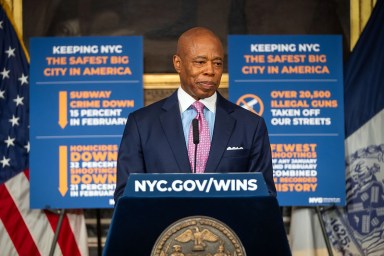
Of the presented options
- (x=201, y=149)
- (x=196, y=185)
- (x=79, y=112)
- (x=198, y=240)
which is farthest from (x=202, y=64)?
(x=79, y=112)

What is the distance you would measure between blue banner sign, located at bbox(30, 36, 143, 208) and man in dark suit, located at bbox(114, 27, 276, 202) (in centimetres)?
256

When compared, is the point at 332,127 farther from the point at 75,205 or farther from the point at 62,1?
the point at 62,1

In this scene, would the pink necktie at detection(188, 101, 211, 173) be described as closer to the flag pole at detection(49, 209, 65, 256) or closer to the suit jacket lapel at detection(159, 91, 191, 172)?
the suit jacket lapel at detection(159, 91, 191, 172)

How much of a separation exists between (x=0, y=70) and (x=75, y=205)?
1.26m

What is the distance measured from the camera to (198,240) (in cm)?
195

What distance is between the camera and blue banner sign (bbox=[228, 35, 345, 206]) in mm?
5242

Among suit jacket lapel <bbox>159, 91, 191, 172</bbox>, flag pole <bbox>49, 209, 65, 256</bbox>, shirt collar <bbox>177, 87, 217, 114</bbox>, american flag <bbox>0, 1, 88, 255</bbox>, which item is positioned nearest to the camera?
suit jacket lapel <bbox>159, 91, 191, 172</bbox>

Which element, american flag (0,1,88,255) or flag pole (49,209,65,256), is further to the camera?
american flag (0,1,88,255)

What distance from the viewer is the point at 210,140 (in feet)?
8.48

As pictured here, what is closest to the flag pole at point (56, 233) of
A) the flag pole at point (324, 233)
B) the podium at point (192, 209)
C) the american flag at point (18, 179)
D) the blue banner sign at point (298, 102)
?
the american flag at point (18, 179)

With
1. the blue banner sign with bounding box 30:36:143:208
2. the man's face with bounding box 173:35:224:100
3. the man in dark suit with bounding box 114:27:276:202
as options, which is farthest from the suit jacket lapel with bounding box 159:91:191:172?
the blue banner sign with bounding box 30:36:143:208

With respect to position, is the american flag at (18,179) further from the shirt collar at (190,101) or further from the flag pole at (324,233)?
the shirt collar at (190,101)

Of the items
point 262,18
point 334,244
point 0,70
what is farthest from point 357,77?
point 0,70

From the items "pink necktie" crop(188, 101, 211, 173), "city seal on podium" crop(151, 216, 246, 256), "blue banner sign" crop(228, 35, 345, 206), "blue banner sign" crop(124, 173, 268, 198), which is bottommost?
"city seal on podium" crop(151, 216, 246, 256)
